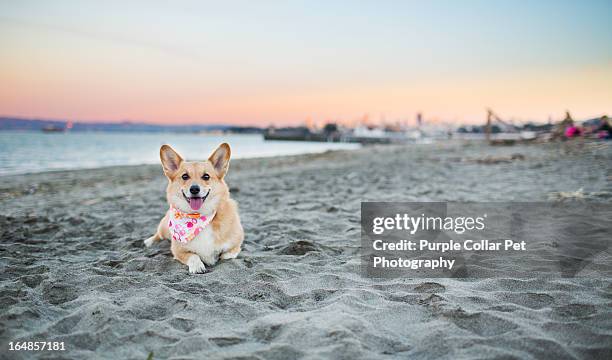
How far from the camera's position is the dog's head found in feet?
11.7

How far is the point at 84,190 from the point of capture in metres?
10.1

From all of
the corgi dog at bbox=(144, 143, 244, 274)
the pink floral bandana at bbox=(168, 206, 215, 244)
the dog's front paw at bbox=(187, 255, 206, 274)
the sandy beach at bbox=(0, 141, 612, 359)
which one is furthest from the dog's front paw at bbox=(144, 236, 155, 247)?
the dog's front paw at bbox=(187, 255, 206, 274)

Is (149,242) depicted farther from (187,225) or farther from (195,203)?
(195,203)

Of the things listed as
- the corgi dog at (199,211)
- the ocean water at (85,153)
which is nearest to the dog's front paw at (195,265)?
the corgi dog at (199,211)

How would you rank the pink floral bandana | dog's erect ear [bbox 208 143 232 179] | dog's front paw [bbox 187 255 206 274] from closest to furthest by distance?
dog's front paw [bbox 187 255 206 274] → the pink floral bandana → dog's erect ear [bbox 208 143 232 179]

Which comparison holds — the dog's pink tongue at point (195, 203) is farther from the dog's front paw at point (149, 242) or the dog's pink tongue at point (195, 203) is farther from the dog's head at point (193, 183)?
the dog's front paw at point (149, 242)

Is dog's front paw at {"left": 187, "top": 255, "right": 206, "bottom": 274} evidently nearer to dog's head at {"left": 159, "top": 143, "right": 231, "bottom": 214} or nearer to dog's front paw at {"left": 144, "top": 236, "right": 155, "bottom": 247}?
dog's head at {"left": 159, "top": 143, "right": 231, "bottom": 214}

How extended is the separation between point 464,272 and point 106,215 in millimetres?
5813

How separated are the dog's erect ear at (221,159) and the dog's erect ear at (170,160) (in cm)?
33

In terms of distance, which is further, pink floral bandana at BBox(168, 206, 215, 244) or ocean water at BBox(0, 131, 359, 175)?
ocean water at BBox(0, 131, 359, 175)

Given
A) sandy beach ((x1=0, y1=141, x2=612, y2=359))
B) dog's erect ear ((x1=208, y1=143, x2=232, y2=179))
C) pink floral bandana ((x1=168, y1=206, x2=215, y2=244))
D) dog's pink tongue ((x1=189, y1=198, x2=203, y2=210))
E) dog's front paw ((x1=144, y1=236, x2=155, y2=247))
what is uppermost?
dog's erect ear ((x1=208, y1=143, x2=232, y2=179))

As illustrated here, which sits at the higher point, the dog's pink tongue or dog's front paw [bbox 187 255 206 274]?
the dog's pink tongue

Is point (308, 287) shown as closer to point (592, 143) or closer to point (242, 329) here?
point (242, 329)

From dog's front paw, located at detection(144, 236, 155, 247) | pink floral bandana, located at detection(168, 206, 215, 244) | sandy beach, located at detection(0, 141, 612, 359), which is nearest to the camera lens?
sandy beach, located at detection(0, 141, 612, 359)
